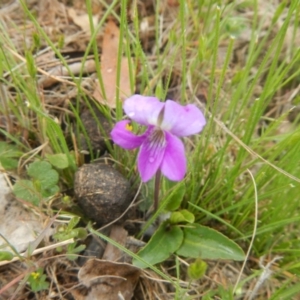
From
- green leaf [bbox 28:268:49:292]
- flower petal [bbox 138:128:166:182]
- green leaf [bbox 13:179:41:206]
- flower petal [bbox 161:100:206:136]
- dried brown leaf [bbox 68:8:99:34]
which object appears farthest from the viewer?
dried brown leaf [bbox 68:8:99:34]

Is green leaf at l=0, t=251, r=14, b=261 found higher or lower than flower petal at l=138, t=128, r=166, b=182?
lower

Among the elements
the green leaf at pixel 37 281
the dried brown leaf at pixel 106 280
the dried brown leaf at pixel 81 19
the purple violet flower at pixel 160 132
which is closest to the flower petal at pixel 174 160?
the purple violet flower at pixel 160 132

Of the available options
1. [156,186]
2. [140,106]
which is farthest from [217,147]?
[140,106]

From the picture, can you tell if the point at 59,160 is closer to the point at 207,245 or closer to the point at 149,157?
the point at 149,157

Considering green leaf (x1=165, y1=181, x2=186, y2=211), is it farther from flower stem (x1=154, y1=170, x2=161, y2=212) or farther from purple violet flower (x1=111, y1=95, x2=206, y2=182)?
purple violet flower (x1=111, y1=95, x2=206, y2=182)

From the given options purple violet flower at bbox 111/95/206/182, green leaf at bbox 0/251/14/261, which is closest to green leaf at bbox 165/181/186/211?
purple violet flower at bbox 111/95/206/182

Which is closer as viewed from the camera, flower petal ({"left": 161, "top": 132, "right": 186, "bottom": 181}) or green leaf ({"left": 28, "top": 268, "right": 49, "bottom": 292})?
flower petal ({"left": 161, "top": 132, "right": 186, "bottom": 181})
